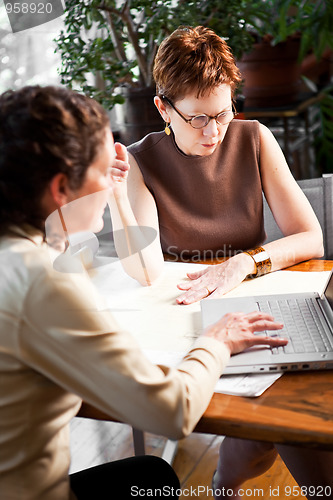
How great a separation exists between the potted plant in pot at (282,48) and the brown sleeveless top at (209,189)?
6.37ft

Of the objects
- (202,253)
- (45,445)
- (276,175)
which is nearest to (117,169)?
(202,253)

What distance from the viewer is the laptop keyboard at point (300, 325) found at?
38.9 inches

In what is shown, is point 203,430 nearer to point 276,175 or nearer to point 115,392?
point 115,392

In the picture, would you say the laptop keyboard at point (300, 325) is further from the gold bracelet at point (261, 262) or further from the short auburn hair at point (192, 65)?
the short auburn hair at point (192, 65)

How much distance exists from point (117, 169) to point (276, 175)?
50 centimetres

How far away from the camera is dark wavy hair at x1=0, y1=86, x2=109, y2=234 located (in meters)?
0.72

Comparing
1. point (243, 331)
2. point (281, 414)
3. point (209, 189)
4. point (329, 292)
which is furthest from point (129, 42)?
point (281, 414)

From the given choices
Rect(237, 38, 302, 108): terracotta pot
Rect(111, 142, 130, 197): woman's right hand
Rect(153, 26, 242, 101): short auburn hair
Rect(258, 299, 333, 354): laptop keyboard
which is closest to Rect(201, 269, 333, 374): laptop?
Rect(258, 299, 333, 354): laptop keyboard

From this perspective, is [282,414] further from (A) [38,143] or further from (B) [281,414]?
(A) [38,143]

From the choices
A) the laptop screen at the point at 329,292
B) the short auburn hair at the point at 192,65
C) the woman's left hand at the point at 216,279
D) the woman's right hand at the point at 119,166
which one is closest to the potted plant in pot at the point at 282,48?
the short auburn hair at the point at 192,65

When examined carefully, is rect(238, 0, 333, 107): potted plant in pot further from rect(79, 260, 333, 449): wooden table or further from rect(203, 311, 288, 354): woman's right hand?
rect(79, 260, 333, 449): wooden table

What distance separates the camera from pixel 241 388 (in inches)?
35.9

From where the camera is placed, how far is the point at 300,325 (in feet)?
3.51

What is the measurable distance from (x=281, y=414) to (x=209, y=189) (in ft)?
3.16
